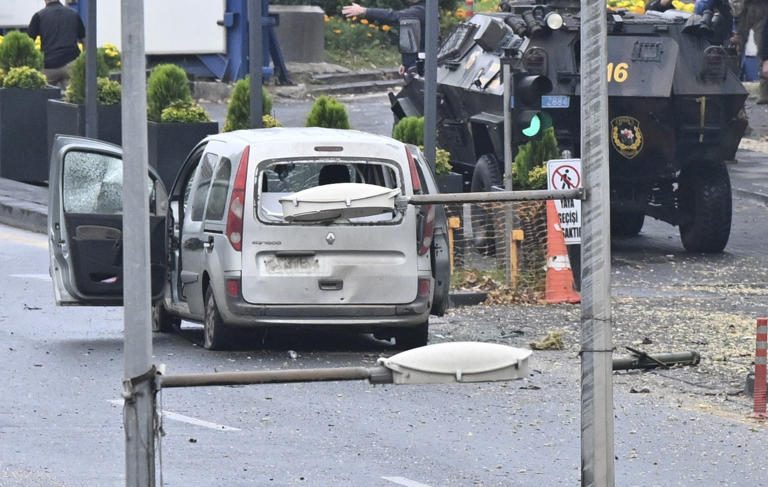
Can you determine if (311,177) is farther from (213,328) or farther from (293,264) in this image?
(213,328)

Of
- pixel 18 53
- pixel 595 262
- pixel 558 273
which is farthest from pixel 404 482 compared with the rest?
pixel 18 53

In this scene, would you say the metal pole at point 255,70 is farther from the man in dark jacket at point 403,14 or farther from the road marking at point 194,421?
the road marking at point 194,421

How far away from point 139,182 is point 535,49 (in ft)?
45.3

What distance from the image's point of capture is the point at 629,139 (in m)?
19.0

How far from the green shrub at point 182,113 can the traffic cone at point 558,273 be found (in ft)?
19.9

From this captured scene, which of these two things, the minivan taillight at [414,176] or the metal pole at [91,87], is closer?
the minivan taillight at [414,176]

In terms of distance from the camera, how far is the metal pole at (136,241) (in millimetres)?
5562

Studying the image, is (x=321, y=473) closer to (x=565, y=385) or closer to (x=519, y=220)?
(x=565, y=385)

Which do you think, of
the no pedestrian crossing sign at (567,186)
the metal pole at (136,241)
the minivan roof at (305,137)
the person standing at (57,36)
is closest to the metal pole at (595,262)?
the metal pole at (136,241)

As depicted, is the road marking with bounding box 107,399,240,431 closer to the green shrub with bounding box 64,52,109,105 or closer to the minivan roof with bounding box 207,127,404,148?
the minivan roof with bounding box 207,127,404,148

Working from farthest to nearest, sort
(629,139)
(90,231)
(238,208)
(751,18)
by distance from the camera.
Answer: (751,18) < (629,139) < (90,231) < (238,208)

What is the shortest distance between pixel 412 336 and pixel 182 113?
8.53m

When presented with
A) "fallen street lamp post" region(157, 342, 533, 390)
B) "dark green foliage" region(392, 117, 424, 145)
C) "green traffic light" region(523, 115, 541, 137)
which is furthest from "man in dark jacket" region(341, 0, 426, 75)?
"fallen street lamp post" region(157, 342, 533, 390)

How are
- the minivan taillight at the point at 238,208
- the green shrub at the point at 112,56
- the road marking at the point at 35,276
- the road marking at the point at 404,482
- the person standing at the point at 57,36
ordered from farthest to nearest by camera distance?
the green shrub at the point at 112,56 → the person standing at the point at 57,36 → the road marking at the point at 35,276 → the minivan taillight at the point at 238,208 → the road marking at the point at 404,482
